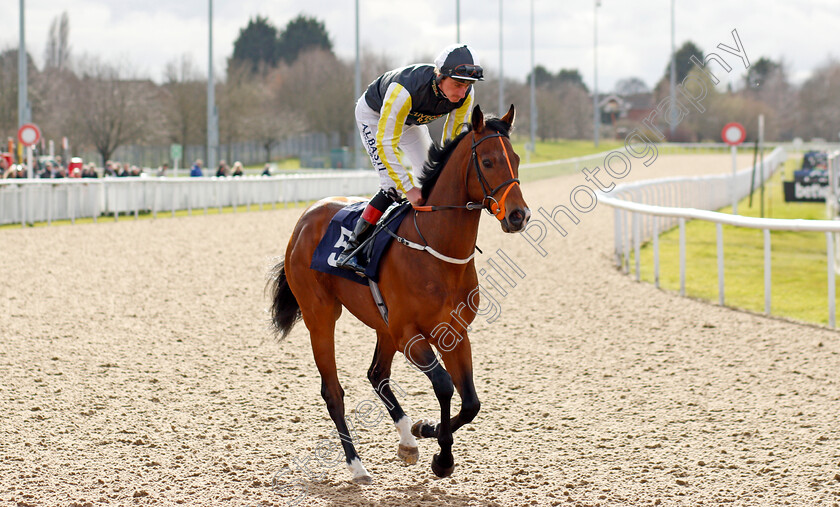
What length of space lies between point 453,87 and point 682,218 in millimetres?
6507

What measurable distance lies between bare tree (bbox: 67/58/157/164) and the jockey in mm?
38769

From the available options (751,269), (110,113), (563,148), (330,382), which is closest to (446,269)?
(330,382)

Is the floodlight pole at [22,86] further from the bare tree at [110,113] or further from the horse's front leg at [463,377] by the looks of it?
the horse's front leg at [463,377]

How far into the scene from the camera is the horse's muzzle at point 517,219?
3.71 m

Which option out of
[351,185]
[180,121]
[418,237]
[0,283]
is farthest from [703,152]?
[418,237]

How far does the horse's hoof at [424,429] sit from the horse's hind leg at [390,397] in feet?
0.10

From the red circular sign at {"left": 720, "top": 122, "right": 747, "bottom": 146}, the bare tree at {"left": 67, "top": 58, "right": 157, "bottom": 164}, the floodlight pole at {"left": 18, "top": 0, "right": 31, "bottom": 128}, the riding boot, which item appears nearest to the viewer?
the riding boot

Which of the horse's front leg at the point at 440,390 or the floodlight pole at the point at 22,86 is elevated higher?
the floodlight pole at the point at 22,86

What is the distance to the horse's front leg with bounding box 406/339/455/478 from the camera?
4.06m

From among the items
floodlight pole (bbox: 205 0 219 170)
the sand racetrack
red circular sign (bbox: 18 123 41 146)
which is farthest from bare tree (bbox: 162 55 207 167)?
the sand racetrack

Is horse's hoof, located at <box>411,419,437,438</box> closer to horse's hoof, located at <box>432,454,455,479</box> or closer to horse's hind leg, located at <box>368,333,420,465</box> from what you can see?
horse's hind leg, located at <box>368,333,420,465</box>

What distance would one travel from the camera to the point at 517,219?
12.2ft

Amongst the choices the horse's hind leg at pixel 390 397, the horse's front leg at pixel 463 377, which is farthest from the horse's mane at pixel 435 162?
the horse's hind leg at pixel 390 397

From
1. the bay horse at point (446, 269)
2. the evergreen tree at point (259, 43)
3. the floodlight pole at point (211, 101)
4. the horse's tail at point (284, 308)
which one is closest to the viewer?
the bay horse at point (446, 269)
